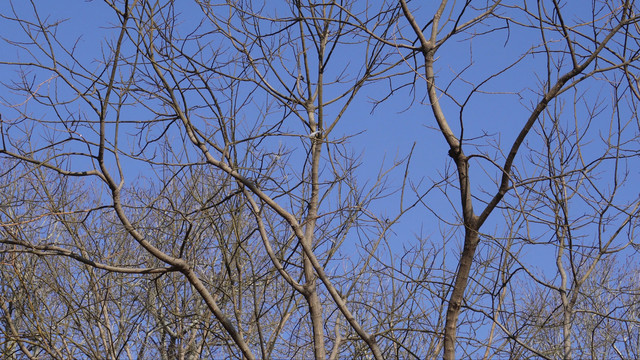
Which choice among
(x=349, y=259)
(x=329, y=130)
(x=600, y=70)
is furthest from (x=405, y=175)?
(x=349, y=259)

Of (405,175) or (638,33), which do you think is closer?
(638,33)

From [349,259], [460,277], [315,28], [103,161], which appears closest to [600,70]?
[460,277]

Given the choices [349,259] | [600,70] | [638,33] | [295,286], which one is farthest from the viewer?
[349,259]

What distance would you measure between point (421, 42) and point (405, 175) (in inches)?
28.2

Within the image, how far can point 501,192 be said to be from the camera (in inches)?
116

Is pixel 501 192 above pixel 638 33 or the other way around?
the other way around

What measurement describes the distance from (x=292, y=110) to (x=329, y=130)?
256 millimetres

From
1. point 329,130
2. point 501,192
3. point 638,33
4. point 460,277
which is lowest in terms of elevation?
point 460,277

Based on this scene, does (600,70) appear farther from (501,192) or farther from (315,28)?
Answer: (315,28)

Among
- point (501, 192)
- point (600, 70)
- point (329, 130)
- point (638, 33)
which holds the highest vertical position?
point (329, 130)

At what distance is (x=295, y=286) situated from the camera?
3572 mm

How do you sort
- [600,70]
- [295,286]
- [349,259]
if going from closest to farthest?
[600,70] → [295,286] → [349,259]

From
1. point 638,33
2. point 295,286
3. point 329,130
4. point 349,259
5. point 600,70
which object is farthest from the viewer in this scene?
point 349,259

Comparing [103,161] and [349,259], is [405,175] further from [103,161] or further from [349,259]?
[349,259]
